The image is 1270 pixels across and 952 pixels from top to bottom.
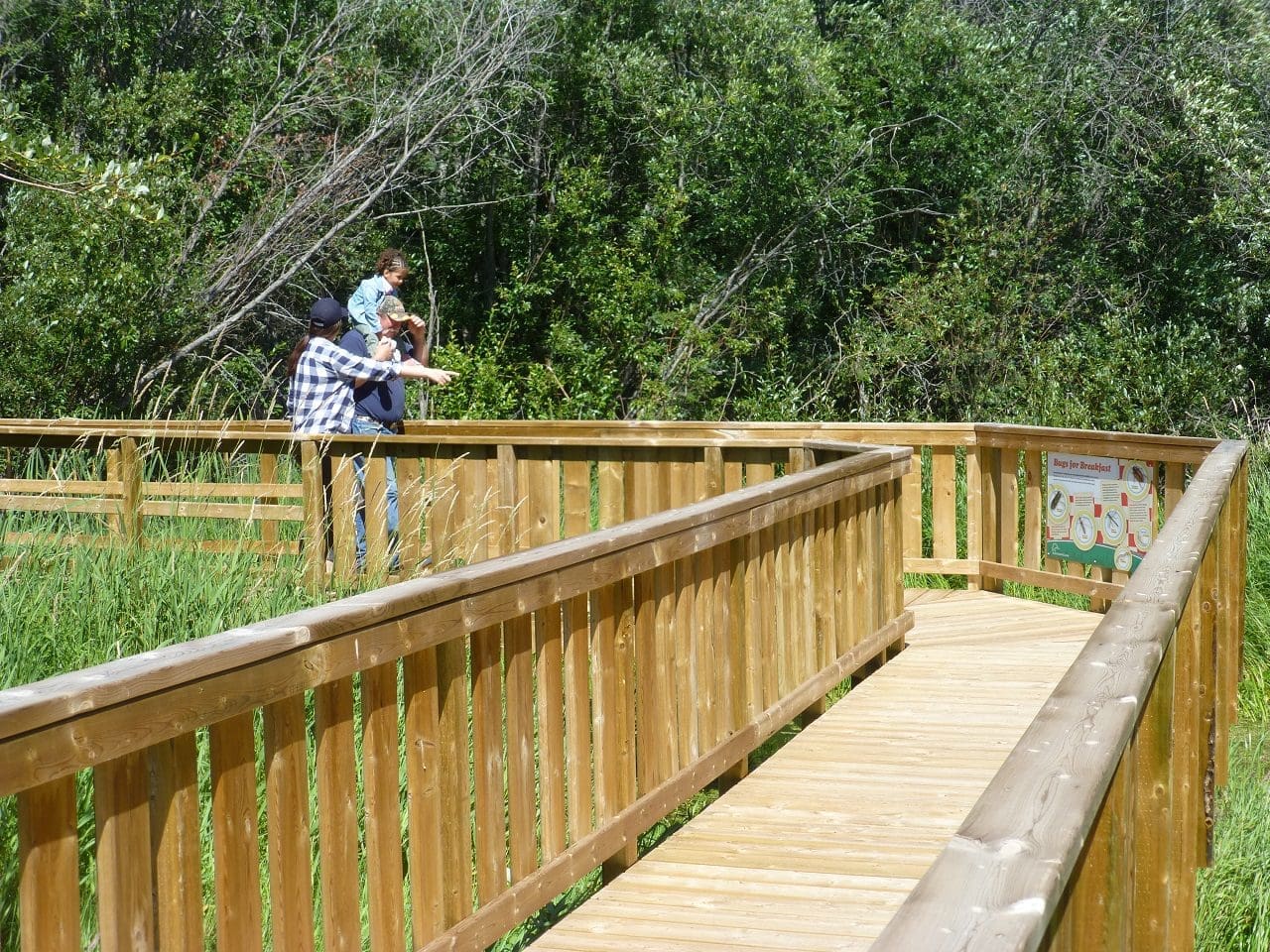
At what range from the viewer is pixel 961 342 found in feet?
52.1

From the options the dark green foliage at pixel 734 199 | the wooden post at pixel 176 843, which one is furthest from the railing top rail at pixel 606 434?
the dark green foliage at pixel 734 199

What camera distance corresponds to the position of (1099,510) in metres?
8.37

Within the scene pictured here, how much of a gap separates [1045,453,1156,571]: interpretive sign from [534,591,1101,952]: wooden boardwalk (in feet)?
4.19

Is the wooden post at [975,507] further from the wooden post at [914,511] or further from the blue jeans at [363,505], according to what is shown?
the blue jeans at [363,505]

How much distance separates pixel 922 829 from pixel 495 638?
163 centimetres

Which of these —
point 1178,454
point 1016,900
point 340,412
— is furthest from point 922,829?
point 340,412

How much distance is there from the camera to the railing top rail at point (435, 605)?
2170mm

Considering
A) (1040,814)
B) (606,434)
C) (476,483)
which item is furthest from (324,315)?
(1040,814)

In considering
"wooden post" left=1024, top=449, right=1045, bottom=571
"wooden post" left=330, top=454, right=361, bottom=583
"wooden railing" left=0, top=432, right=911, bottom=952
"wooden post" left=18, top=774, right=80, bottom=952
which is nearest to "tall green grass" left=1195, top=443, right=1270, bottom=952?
"wooden post" left=1024, top=449, right=1045, bottom=571

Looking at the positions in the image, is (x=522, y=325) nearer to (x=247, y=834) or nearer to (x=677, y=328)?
(x=677, y=328)

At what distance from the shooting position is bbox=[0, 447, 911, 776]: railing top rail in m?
2.17

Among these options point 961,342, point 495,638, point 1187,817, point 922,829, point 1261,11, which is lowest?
point 922,829

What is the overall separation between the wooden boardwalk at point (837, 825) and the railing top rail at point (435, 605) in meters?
0.84

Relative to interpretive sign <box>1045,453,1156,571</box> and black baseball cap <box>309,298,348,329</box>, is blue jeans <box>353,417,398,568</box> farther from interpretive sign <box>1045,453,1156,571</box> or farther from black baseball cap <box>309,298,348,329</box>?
interpretive sign <box>1045,453,1156,571</box>
